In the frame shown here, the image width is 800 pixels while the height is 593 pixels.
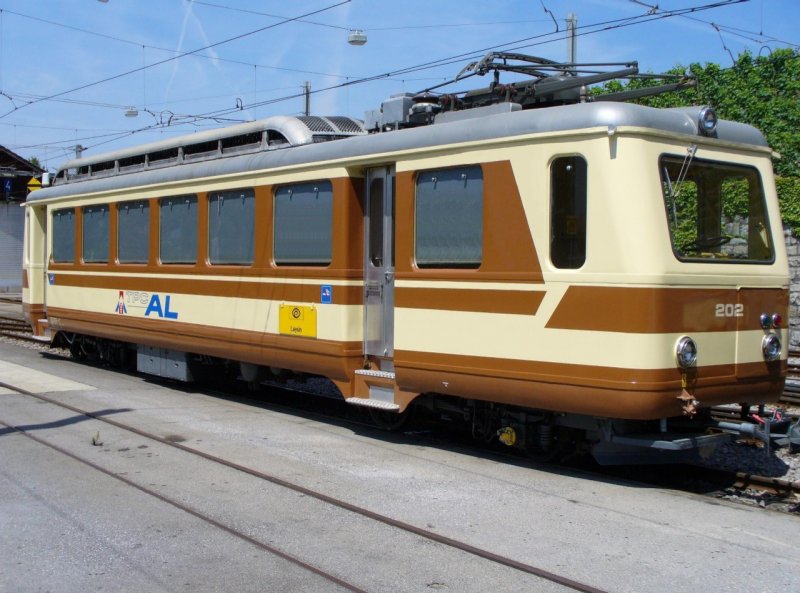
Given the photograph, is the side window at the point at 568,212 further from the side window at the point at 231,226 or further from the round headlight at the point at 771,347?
the side window at the point at 231,226

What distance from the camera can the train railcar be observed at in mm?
6590

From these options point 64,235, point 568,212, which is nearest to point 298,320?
point 568,212

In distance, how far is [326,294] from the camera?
897cm

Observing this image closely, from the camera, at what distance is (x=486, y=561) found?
5234mm

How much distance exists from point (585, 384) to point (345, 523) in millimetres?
2078

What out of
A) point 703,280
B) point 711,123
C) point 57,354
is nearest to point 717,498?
point 703,280

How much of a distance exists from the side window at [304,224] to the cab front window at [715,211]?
3470 mm

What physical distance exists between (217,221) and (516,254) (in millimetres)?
4705

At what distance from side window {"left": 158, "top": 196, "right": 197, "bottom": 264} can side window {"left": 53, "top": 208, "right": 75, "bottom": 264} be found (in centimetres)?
316

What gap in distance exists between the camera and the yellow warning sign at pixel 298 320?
9164mm

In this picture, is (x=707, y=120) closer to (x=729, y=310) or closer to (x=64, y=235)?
(x=729, y=310)

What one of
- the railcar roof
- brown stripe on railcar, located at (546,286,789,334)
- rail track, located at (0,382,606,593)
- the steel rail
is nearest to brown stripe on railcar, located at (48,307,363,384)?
rail track, located at (0,382,606,593)

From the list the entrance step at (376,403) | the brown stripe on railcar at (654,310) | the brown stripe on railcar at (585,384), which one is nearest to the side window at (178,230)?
the entrance step at (376,403)

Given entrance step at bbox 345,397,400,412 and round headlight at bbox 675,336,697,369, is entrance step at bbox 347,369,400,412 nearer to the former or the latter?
entrance step at bbox 345,397,400,412
